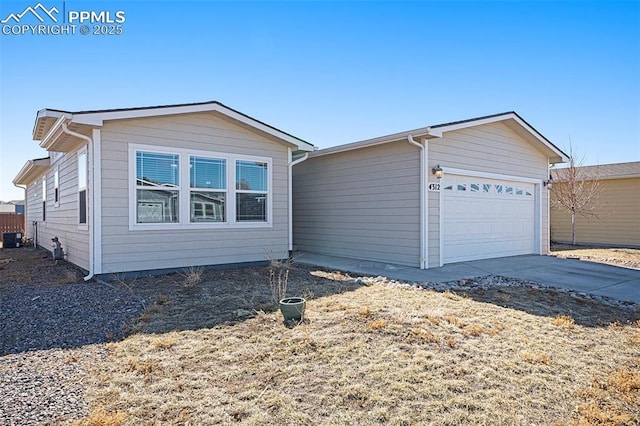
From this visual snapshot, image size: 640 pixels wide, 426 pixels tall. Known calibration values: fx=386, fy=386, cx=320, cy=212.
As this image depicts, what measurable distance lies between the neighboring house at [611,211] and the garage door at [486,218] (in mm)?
6445

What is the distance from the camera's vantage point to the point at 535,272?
859 cm

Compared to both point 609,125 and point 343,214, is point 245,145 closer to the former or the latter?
point 343,214

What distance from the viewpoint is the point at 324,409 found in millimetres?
2756

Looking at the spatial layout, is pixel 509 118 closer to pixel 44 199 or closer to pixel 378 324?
pixel 378 324

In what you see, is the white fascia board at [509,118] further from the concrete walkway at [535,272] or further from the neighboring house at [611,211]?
the neighboring house at [611,211]

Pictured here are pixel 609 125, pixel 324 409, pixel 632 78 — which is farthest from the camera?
pixel 609 125

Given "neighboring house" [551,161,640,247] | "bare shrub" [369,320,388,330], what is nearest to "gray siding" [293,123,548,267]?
"bare shrub" [369,320,388,330]

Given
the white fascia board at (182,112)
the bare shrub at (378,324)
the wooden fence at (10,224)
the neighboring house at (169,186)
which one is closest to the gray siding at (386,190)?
the white fascia board at (182,112)

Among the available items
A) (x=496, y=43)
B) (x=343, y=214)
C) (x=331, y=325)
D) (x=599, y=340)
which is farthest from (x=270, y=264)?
(x=496, y=43)

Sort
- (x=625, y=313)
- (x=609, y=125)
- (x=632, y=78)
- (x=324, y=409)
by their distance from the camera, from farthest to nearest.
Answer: (x=609, y=125) < (x=632, y=78) < (x=625, y=313) < (x=324, y=409)

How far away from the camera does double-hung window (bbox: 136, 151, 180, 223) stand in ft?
25.0

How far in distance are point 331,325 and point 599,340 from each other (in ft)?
9.73

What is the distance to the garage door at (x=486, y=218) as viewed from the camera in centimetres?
956

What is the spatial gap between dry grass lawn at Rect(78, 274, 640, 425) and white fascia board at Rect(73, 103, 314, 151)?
4.07 metres
